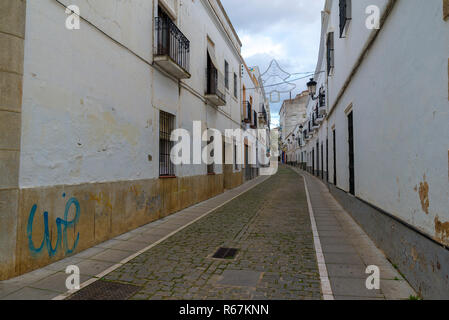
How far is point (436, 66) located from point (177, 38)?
6694 mm

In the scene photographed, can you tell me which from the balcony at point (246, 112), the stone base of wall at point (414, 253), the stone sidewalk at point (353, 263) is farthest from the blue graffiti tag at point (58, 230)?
the balcony at point (246, 112)

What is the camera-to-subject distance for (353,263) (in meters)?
3.88

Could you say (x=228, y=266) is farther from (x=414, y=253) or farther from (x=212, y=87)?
(x=212, y=87)

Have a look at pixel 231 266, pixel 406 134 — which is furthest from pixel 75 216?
pixel 406 134

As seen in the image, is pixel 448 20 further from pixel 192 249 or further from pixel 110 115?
pixel 110 115

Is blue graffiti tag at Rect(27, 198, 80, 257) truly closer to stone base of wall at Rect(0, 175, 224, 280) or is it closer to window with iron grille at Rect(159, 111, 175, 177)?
stone base of wall at Rect(0, 175, 224, 280)

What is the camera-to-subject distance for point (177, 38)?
303 inches

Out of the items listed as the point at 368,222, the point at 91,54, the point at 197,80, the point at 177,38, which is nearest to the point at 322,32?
the point at 197,80

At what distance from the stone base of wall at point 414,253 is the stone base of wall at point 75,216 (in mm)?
4598

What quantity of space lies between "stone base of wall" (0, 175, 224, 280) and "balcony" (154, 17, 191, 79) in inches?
118

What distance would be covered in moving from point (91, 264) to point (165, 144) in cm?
407

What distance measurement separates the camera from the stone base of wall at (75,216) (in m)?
3.44

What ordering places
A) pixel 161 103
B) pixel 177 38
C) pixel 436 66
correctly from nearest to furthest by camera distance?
pixel 436 66, pixel 161 103, pixel 177 38

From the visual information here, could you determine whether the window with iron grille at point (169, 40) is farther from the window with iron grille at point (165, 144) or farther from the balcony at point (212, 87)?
the balcony at point (212, 87)
